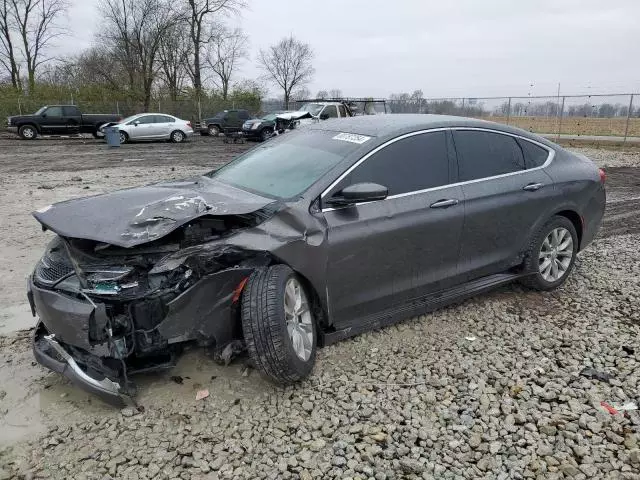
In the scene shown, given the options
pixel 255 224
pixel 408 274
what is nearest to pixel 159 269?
pixel 255 224

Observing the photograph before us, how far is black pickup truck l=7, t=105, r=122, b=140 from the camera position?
79.7 feet

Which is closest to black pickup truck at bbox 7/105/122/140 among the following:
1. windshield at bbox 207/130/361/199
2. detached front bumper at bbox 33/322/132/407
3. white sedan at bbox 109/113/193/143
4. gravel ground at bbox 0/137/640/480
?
white sedan at bbox 109/113/193/143

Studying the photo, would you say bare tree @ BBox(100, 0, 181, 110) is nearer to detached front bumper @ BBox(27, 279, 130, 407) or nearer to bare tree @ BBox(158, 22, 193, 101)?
bare tree @ BBox(158, 22, 193, 101)

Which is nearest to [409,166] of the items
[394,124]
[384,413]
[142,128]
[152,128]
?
[394,124]

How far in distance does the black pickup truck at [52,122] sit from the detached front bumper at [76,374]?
2482 centimetres

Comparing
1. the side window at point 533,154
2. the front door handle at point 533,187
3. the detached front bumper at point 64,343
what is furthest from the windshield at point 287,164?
the side window at point 533,154

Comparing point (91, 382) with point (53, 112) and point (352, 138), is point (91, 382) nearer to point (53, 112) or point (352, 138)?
point (352, 138)

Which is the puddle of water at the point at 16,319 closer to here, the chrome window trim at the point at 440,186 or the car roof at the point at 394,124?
the chrome window trim at the point at 440,186

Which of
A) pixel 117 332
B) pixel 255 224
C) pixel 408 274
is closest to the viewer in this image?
pixel 117 332

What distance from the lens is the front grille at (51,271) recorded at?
3.12 m

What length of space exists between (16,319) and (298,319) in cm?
265

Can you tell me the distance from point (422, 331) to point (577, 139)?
24.3 metres

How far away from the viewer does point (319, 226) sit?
3.42 m

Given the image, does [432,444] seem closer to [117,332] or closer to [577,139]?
[117,332]
